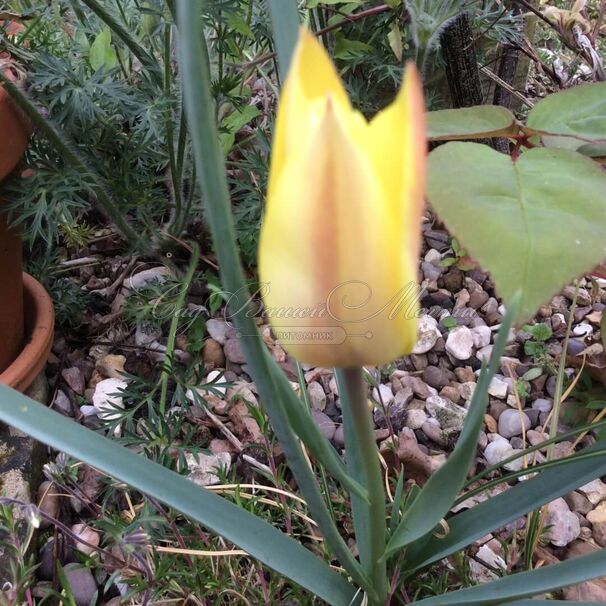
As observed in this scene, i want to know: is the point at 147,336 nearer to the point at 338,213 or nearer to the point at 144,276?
the point at 144,276

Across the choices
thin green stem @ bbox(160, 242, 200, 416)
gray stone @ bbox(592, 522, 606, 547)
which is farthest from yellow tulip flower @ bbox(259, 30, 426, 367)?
gray stone @ bbox(592, 522, 606, 547)

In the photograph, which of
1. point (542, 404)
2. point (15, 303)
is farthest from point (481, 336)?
point (15, 303)

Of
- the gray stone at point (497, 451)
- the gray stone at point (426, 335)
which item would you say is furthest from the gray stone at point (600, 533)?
the gray stone at point (426, 335)

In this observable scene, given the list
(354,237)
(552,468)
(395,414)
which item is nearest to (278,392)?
(354,237)

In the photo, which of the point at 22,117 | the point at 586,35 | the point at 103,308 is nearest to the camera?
the point at 22,117

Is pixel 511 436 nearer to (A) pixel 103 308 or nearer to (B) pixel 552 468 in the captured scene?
(B) pixel 552 468

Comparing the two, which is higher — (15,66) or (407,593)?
(15,66)

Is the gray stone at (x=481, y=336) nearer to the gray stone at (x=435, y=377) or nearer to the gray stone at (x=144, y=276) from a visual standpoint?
the gray stone at (x=435, y=377)
